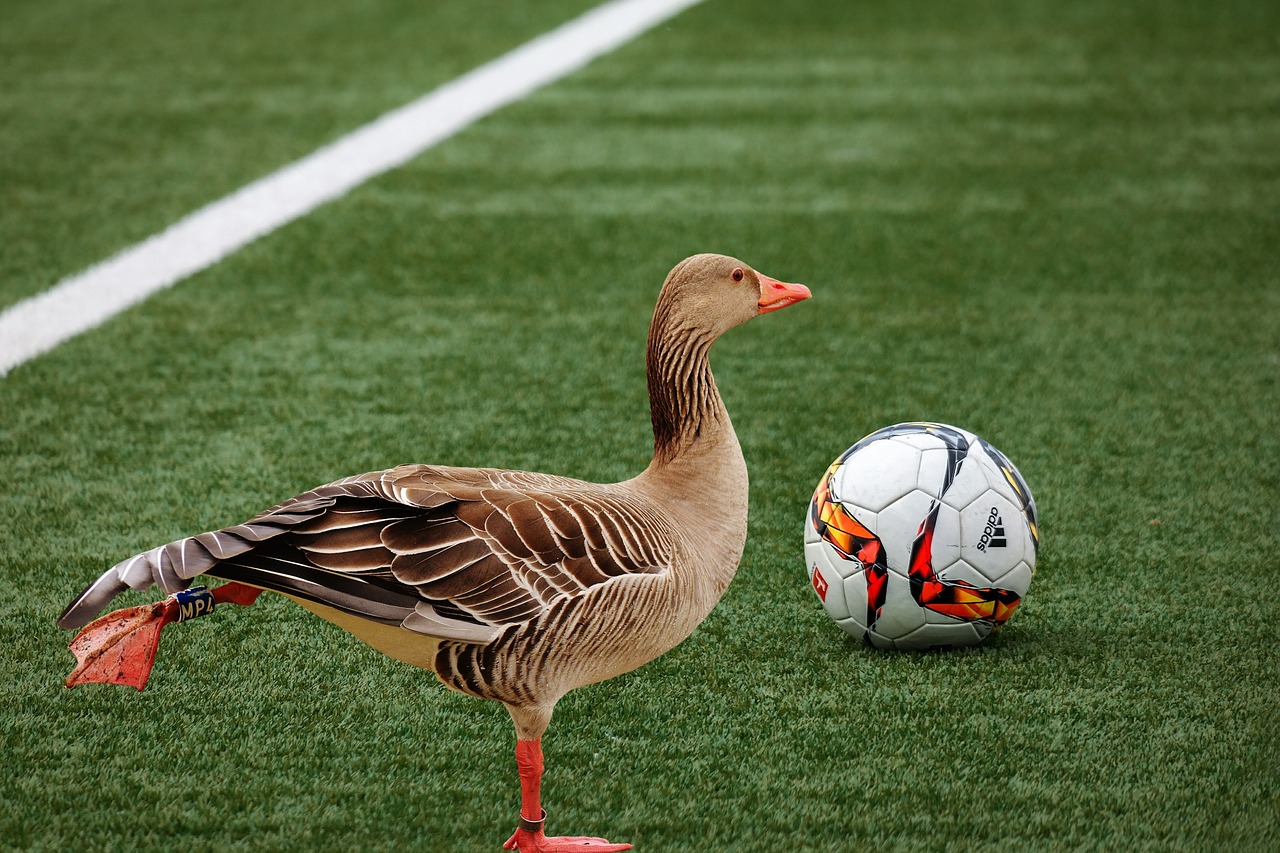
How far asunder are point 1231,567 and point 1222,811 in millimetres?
1204

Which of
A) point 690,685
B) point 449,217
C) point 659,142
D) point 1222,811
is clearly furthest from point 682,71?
point 1222,811

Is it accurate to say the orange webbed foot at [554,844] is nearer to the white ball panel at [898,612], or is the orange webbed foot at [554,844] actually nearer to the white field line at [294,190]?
the white ball panel at [898,612]

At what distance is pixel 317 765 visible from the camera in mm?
2971

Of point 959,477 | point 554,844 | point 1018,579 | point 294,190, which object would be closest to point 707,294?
point 959,477

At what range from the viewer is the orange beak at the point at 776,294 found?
3012 millimetres

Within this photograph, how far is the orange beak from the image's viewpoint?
301 centimetres

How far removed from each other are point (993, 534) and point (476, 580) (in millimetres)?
1373

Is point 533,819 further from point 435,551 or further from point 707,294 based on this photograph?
point 707,294

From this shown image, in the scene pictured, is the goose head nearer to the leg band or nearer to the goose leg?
the goose leg

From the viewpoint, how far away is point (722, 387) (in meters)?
5.12

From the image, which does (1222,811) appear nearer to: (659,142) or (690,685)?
(690,685)

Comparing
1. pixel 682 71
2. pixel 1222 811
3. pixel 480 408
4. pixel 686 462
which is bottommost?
pixel 1222 811

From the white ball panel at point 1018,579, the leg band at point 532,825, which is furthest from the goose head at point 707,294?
the leg band at point 532,825

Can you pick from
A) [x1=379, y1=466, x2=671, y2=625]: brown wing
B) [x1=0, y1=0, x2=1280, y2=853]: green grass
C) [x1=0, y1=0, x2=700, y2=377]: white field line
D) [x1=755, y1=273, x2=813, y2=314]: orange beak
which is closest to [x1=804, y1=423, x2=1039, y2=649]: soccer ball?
[x1=0, y1=0, x2=1280, y2=853]: green grass
